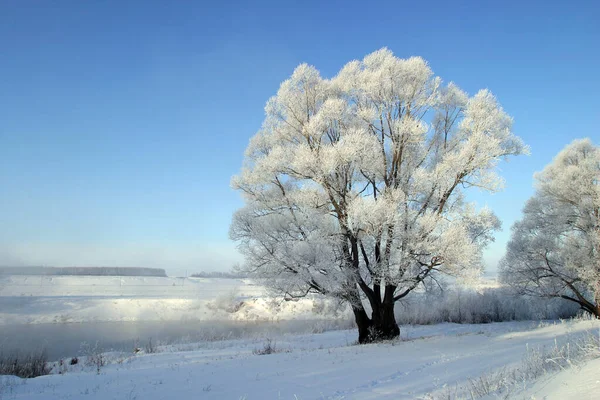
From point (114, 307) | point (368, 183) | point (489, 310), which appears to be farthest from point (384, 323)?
point (114, 307)

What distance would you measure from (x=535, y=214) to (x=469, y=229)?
1551 centimetres

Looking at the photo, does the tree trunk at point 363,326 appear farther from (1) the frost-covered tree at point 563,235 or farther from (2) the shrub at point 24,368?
(1) the frost-covered tree at point 563,235

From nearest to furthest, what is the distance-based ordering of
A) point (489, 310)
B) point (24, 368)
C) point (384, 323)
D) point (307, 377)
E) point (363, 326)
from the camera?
1. point (307, 377)
2. point (24, 368)
3. point (384, 323)
4. point (363, 326)
5. point (489, 310)

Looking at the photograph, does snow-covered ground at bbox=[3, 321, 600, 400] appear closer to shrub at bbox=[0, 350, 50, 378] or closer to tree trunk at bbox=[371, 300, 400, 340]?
shrub at bbox=[0, 350, 50, 378]

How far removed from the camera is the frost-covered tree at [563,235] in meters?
22.7

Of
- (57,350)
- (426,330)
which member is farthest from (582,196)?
(57,350)

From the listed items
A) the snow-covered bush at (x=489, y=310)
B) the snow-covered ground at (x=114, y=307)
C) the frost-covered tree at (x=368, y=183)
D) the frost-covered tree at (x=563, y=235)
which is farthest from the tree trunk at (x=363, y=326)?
the snow-covered ground at (x=114, y=307)

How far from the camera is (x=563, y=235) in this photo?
24656 millimetres

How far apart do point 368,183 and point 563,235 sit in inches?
686

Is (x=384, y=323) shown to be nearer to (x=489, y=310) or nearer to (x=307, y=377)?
(x=307, y=377)

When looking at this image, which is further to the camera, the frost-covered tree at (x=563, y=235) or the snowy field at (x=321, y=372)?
the frost-covered tree at (x=563, y=235)

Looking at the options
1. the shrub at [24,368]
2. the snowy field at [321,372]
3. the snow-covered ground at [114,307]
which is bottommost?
the snow-covered ground at [114,307]

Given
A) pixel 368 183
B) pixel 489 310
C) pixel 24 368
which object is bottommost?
pixel 489 310

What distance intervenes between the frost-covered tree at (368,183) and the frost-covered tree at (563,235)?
1180 cm
